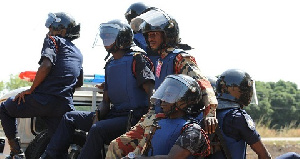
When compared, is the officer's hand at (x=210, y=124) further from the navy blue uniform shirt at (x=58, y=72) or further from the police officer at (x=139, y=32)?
the navy blue uniform shirt at (x=58, y=72)

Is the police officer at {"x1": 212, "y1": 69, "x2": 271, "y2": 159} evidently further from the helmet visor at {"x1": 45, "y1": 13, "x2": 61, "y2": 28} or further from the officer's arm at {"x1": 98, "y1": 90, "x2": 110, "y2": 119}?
the helmet visor at {"x1": 45, "y1": 13, "x2": 61, "y2": 28}

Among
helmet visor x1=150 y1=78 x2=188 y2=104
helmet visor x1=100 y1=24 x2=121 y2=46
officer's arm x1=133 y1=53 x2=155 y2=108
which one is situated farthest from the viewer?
helmet visor x1=100 y1=24 x2=121 y2=46

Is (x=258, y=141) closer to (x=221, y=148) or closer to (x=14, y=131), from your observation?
(x=221, y=148)

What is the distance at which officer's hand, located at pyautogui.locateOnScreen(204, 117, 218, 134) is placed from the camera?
6246 millimetres

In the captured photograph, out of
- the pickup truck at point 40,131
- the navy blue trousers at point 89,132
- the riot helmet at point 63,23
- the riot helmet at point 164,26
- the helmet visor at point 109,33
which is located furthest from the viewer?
the riot helmet at point 63,23

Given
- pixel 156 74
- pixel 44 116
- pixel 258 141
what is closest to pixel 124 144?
pixel 156 74

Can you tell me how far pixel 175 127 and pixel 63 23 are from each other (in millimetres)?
3107

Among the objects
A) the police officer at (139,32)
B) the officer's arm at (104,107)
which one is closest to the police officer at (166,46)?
the police officer at (139,32)

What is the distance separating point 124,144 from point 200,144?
3.46 feet

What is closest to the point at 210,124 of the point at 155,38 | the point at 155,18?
the point at 155,38

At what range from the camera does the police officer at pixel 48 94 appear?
8.38 meters

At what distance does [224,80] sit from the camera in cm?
679

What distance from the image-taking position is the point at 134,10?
9281mm

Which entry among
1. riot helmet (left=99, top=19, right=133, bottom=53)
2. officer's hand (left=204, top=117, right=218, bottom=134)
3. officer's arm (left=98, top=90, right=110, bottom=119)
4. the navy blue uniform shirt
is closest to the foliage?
the navy blue uniform shirt
